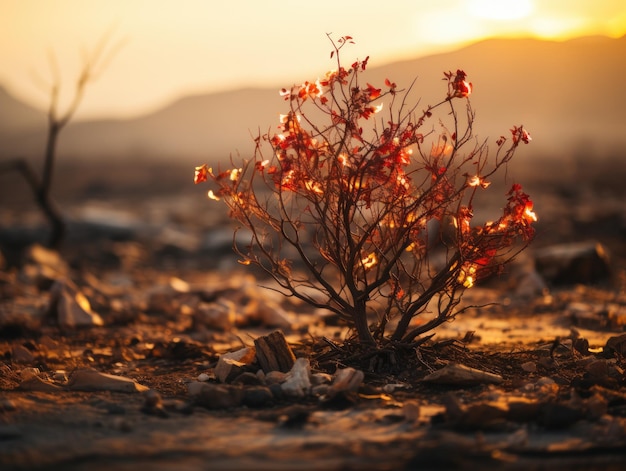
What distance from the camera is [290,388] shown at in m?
6.04

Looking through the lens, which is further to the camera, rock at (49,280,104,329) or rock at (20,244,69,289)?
rock at (20,244,69,289)

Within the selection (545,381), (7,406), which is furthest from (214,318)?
(545,381)

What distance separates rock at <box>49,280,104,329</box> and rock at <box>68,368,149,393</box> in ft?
13.1

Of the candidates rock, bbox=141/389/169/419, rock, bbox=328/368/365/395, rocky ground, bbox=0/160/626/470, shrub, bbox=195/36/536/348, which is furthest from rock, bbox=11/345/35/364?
rock, bbox=328/368/365/395

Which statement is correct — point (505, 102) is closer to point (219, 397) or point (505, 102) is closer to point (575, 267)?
point (575, 267)

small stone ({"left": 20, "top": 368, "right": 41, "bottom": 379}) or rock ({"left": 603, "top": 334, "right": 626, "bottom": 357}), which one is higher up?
rock ({"left": 603, "top": 334, "right": 626, "bottom": 357})

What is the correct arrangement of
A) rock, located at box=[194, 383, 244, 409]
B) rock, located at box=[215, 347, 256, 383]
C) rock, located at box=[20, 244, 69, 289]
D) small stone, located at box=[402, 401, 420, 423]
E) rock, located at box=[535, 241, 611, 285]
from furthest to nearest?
rock, located at box=[20, 244, 69, 289]
rock, located at box=[535, 241, 611, 285]
rock, located at box=[215, 347, 256, 383]
rock, located at box=[194, 383, 244, 409]
small stone, located at box=[402, 401, 420, 423]

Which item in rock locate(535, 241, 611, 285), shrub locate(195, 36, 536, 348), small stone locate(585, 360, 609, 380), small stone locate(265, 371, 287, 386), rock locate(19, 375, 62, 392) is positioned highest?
shrub locate(195, 36, 536, 348)

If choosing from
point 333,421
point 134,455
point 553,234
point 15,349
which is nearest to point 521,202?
point 333,421

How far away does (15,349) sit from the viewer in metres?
8.03

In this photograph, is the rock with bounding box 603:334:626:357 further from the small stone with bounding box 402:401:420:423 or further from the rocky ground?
the small stone with bounding box 402:401:420:423

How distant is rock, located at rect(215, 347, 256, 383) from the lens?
6.50 meters

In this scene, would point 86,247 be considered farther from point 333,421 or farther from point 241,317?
point 333,421

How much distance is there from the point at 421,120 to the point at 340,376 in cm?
181
